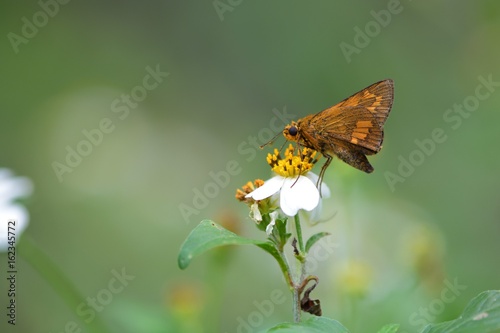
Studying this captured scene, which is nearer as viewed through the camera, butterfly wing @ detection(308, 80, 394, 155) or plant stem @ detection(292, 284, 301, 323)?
plant stem @ detection(292, 284, 301, 323)

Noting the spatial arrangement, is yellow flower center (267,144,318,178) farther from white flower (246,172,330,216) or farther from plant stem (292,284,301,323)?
plant stem (292,284,301,323)

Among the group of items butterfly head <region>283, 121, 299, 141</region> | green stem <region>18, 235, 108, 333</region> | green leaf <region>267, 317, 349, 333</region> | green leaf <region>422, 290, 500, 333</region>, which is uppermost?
green stem <region>18, 235, 108, 333</region>

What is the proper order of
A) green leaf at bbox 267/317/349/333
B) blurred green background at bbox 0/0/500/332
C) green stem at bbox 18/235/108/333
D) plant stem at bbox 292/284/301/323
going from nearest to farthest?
green leaf at bbox 267/317/349/333 → plant stem at bbox 292/284/301/323 → green stem at bbox 18/235/108/333 → blurred green background at bbox 0/0/500/332

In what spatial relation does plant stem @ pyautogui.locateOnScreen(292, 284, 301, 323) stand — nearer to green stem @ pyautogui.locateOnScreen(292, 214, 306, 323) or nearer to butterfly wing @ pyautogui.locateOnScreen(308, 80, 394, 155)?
green stem @ pyautogui.locateOnScreen(292, 214, 306, 323)

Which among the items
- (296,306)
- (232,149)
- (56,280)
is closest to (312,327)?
(296,306)

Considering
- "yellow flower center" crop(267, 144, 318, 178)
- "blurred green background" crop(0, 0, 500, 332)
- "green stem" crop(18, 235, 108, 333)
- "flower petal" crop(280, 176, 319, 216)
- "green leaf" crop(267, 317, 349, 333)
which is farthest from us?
"blurred green background" crop(0, 0, 500, 332)

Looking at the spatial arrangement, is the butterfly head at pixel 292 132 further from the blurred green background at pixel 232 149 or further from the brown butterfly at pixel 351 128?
the blurred green background at pixel 232 149

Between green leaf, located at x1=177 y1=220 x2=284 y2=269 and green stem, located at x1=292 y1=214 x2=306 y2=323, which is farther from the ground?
green leaf, located at x1=177 y1=220 x2=284 y2=269

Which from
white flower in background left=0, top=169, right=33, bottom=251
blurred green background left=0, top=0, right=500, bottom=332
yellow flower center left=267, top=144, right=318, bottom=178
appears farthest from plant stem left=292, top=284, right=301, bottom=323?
white flower in background left=0, top=169, right=33, bottom=251

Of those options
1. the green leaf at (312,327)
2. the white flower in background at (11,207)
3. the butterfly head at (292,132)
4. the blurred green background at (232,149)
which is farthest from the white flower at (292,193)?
the white flower in background at (11,207)
